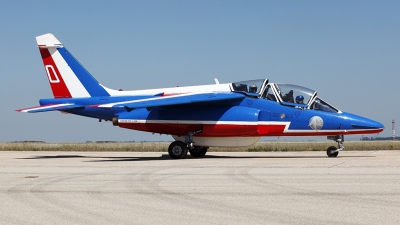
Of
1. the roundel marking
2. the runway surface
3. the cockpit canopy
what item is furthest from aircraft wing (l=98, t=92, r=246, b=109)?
the runway surface

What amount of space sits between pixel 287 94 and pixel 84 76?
9.15 m

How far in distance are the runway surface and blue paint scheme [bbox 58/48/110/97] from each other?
1014 cm

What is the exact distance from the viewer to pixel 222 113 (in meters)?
20.3

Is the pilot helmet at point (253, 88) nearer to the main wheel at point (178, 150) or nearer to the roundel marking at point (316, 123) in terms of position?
the roundel marking at point (316, 123)

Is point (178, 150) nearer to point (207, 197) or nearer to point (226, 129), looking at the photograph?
point (226, 129)

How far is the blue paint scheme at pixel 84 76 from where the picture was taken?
918 inches

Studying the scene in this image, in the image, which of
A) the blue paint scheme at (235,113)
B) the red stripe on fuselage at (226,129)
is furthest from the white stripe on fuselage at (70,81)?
the red stripe on fuselage at (226,129)

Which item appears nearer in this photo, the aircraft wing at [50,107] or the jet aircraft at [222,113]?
the jet aircraft at [222,113]

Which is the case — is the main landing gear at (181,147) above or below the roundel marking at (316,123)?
below

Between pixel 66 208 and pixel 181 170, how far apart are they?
6.29 meters

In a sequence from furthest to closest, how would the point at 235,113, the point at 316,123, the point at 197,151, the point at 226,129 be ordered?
1. the point at 197,151
2. the point at 226,129
3. the point at 235,113
4. the point at 316,123

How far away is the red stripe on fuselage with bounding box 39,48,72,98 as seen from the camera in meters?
23.4

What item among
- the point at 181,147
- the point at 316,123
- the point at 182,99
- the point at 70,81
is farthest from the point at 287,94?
the point at 70,81

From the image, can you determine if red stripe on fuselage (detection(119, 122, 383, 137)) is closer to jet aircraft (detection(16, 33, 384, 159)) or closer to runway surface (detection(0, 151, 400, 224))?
jet aircraft (detection(16, 33, 384, 159))
